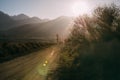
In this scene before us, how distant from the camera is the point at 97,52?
18094 mm

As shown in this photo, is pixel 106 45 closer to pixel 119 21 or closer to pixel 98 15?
pixel 119 21

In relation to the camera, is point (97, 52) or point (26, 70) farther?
point (26, 70)

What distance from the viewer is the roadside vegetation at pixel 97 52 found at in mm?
15234

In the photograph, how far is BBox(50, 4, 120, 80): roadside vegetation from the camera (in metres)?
15.2

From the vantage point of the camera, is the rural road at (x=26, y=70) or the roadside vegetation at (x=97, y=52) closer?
the roadside vegetation at (x=97, y=52)

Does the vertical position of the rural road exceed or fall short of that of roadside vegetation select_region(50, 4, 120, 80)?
it falls short

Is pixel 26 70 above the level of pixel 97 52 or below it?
below

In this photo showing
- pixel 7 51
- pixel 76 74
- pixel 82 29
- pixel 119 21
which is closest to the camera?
pixel 76 74

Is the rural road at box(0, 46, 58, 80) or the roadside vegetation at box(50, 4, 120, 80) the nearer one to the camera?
the roadside vegetation at box(50, 4, 120, 80)

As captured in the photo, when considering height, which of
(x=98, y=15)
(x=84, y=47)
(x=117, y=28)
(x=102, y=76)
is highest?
(x=98, y=15)

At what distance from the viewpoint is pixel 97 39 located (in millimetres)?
20969

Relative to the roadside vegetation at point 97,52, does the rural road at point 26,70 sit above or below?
below

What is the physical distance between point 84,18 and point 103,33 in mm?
7285

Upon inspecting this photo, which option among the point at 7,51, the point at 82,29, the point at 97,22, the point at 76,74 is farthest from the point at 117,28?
the point at 7,51
